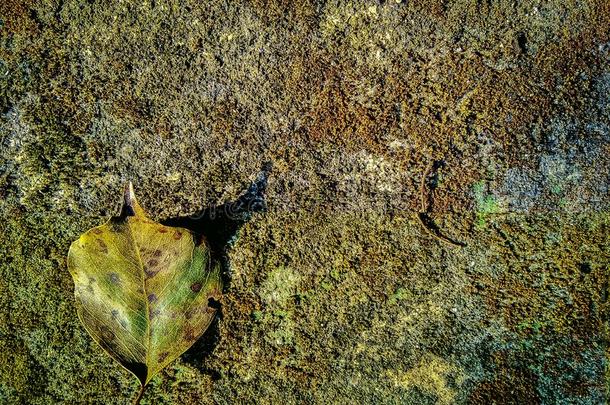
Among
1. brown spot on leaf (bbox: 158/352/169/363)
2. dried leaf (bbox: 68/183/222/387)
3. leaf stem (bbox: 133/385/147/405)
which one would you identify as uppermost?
dried leaf (bbox: 68/183/222/387)

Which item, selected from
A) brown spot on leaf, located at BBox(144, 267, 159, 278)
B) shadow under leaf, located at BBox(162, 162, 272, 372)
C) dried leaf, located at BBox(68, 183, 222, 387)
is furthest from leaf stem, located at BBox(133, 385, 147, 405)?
brown spot on leaf, located at BBox(144, 267, 159, 278)

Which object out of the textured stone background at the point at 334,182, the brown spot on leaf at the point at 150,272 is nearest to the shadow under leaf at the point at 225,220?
the textured stone background at the point at 334,182

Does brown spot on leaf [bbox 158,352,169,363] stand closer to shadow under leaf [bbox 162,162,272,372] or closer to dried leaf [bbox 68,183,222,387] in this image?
dried leaf [bbox 68,183,222,387]

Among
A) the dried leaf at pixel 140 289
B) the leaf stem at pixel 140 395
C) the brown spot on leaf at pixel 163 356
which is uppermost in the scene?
the dried leaf at pixel 140 289

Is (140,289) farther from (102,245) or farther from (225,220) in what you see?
(225,220)

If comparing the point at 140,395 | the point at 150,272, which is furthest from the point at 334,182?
the point at 140,395

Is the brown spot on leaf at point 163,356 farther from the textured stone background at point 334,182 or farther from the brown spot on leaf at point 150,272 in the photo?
the brown spot on leaf at point 150,272
